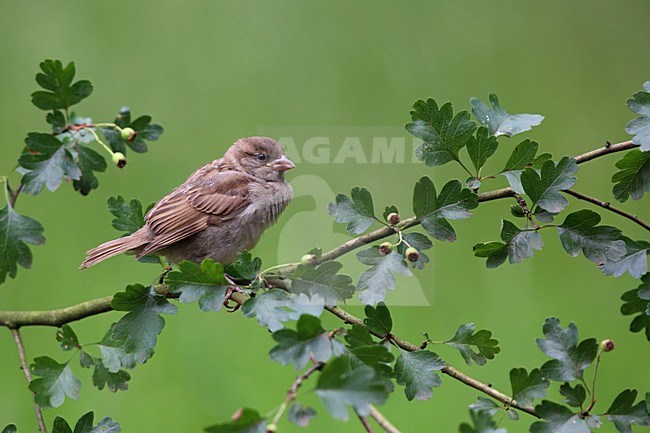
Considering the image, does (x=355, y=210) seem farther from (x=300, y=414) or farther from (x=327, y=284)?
(x=300, y=414)

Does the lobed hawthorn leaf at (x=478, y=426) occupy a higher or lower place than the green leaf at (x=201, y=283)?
lower

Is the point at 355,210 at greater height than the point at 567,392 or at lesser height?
greater

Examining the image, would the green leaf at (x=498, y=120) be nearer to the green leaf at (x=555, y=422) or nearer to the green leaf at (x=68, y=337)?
the green leaf at (x=555, y=422)

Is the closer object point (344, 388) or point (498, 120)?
point (344, 388)

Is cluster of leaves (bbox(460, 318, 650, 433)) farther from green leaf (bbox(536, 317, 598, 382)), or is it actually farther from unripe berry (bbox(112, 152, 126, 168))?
unripe berry (bbox(112, 152, 126, 168))

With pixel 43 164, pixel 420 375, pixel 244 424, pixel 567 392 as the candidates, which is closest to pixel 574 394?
pixel 567 392

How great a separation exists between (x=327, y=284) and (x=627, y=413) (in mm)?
358

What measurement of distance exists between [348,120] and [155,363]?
37.0 inches

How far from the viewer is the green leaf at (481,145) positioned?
1.05m

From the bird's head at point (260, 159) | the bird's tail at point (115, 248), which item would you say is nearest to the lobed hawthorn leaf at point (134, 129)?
the bird's tail at point (115, 248)

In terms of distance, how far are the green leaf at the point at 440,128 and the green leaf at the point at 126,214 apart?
0.45 meters

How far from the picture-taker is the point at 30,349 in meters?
2.17

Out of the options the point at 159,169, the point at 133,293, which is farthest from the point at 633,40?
the point at 133,293

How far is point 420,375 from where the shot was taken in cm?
97
